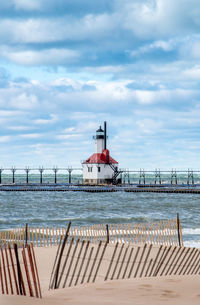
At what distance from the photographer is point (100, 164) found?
307ft

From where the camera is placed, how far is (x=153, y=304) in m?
8.20

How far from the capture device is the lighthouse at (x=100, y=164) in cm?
9375

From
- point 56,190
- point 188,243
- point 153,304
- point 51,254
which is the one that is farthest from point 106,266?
point 56,190

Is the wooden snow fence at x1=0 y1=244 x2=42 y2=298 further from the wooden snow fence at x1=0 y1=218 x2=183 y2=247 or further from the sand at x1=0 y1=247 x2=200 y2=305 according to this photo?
the wooden snow fence at x1=0 y1=218 x2=183 y2=247

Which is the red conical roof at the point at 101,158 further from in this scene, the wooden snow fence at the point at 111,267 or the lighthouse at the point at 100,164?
the wooden snow fence at the point at 111,267

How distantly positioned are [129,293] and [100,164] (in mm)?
84323

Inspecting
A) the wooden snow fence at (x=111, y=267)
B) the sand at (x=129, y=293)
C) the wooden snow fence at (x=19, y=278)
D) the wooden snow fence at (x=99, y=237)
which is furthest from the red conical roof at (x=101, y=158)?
the wooden snow fence at (x=19, y=278)

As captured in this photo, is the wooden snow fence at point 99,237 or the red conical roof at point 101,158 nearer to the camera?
the wooden snow fence at point 99,237

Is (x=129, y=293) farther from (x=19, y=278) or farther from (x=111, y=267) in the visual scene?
(x=111, y=267)

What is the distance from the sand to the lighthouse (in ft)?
269

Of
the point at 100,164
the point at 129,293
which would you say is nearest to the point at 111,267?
the point at 129,293

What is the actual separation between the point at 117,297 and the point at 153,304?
3.14ft

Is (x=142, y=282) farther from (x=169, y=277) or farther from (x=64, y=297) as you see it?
(x=64, y=297)

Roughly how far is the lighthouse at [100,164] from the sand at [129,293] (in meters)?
82.0
